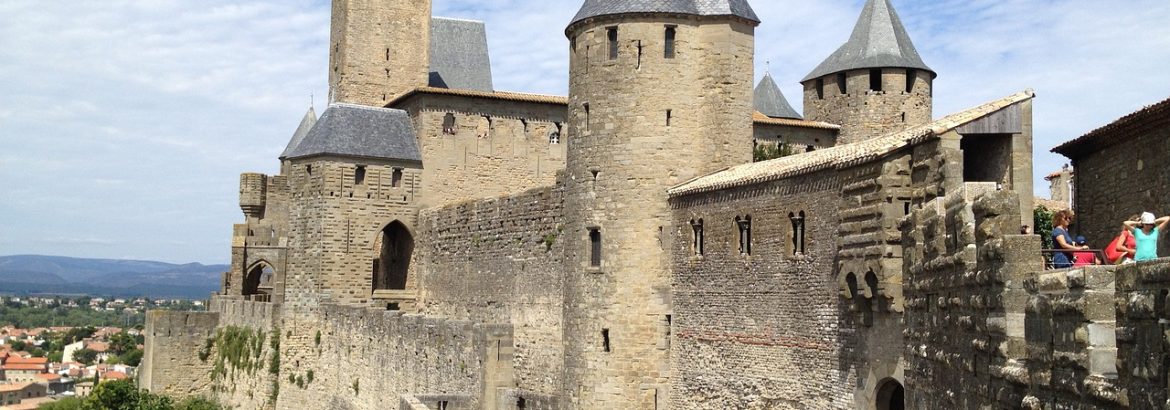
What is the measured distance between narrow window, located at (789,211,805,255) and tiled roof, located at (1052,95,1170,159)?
12.7 feet

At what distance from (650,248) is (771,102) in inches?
818

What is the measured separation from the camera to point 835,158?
17984 millimetres

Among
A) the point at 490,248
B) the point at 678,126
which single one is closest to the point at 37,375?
the point at 490,248

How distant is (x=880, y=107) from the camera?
38469 mm

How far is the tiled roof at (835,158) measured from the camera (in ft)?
49.3

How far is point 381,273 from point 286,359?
358cm

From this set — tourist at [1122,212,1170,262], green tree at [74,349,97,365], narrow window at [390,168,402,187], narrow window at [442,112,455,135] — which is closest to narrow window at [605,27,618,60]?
narrow window at [442,112,455,135]

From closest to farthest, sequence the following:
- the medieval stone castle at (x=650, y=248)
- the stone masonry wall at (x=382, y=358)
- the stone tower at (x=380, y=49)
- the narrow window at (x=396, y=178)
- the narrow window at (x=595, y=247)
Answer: the medieval stone castle at (x=650, y=248)
the narrow window at (x=595, y=247)
the stone masonry wall at (x=382, y=358)
the narrow window at (x=396, y=178)
the stone tower at (x=380, y=49)

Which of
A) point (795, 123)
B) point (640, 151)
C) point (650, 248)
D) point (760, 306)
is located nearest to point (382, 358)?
point (650, 248)

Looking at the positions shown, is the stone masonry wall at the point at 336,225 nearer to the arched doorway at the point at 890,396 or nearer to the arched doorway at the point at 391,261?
the arched doorway at the point at 391,261

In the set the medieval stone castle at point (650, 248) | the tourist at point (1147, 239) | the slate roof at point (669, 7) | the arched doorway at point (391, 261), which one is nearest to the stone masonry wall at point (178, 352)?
the medieval stone castle at point (650, 248)

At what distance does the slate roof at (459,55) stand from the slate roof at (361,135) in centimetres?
419

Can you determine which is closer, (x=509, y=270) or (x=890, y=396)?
(x=890, y=396)

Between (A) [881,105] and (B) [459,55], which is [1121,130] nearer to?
(A) [881,105]
